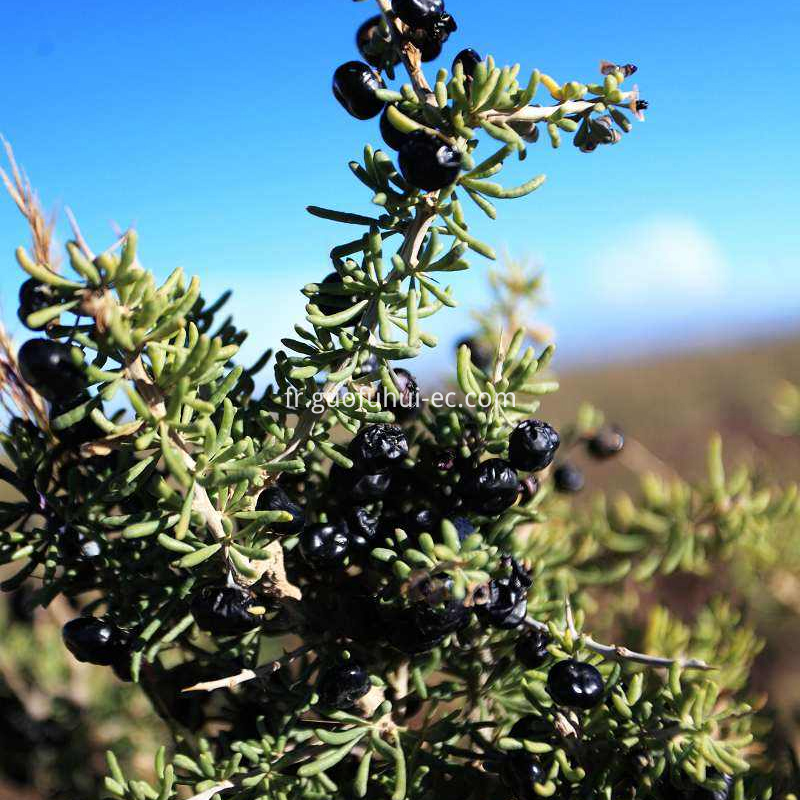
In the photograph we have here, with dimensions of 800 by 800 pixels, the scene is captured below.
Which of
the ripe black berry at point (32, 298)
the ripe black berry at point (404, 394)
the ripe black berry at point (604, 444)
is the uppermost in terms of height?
the ripe black berry at point (32, 298)

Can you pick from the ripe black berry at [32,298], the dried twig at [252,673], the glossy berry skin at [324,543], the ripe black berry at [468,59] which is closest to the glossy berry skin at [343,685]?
the dried twig at [252,673]

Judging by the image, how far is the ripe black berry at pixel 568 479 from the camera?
1846 mm

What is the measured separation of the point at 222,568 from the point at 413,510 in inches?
14.8

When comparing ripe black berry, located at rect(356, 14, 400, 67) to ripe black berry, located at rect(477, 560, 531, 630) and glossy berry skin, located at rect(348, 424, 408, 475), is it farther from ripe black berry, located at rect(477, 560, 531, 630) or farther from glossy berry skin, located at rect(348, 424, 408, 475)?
ripe black berry, located at rect(477, 560, 531, 630)

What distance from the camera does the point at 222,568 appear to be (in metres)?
1.22

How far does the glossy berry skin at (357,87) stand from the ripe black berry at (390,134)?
0.17 feet

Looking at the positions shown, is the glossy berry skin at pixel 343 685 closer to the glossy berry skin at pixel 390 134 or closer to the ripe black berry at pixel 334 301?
the ripe black berry at pixel 334 301

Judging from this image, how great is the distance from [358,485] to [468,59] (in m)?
0.78

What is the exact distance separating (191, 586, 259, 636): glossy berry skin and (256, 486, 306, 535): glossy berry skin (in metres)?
0.12

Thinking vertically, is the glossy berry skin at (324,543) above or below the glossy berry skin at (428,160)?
below

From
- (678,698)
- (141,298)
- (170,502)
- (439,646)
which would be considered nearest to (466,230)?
(141,298)

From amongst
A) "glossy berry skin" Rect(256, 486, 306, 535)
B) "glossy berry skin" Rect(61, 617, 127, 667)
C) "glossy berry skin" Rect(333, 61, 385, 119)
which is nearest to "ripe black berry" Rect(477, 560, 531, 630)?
"glossy berry skin" Rect(256, 486, 306, 535)

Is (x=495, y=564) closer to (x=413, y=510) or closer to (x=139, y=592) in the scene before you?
(x=413, y=510)

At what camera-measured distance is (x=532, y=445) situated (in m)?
1.24
